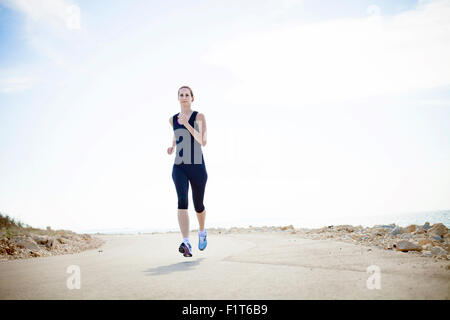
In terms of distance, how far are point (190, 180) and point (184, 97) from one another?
59.7 inches

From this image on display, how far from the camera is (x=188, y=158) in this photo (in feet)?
18.4

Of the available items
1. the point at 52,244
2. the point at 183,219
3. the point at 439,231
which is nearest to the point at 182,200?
the point at 183,219

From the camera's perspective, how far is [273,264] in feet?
12.3

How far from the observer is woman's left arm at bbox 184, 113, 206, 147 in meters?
5.54

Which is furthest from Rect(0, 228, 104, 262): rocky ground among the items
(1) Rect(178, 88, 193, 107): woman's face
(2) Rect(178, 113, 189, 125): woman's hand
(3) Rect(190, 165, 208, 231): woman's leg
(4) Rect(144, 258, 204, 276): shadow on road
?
(1) Rect(178, 88, 193, 107): woman's face

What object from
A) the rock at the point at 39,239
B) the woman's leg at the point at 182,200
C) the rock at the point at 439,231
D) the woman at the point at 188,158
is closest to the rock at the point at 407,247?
the rock at the point at 439,231

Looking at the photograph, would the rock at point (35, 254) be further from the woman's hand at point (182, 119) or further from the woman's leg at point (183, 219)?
the woman's hand at point (182, 119)

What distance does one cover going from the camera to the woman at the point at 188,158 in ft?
17.9

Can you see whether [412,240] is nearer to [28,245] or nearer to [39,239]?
[28,245]

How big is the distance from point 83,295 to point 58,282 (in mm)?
721
